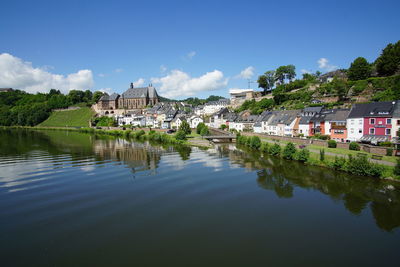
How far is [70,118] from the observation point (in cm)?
10900

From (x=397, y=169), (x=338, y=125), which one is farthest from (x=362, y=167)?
(x=338, y=125)

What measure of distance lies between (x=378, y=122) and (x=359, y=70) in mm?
37210

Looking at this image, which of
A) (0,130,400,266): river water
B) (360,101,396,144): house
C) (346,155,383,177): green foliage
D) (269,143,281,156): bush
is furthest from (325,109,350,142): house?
(0,130,400,266): river water

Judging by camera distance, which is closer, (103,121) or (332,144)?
(332,144)

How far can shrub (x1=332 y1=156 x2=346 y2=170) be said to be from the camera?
84.1 ft

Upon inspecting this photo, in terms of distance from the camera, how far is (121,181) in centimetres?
2445

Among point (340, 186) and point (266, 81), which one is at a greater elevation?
point (266, 81)

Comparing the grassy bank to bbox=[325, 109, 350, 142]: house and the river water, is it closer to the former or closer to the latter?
the river water

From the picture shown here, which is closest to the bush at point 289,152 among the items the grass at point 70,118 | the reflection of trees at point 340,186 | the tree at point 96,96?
the reflection of trees at point 340,186

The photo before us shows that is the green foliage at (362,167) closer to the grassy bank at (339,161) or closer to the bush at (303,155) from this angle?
the grassy bank at (339,161)

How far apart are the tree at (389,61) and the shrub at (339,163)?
149 ft

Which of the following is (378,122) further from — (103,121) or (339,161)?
(103,121)

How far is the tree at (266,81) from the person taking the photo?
292ft

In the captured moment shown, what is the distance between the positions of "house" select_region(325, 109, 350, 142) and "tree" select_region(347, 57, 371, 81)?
102ft
